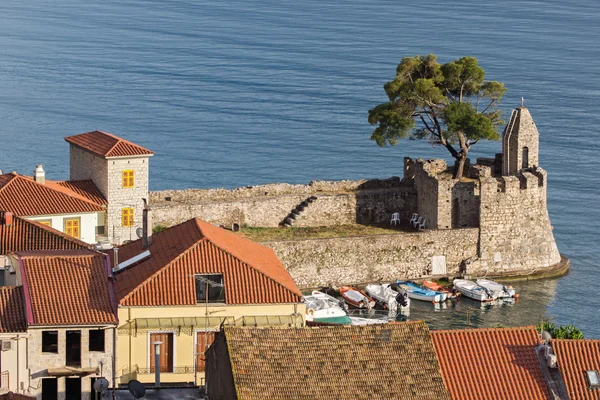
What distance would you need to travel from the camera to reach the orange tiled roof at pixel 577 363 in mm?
37656

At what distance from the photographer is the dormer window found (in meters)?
37.7

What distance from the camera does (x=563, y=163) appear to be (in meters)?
92.9

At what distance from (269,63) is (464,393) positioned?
97173 mm

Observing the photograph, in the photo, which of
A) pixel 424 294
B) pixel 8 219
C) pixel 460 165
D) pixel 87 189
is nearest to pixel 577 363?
pixel 8 219

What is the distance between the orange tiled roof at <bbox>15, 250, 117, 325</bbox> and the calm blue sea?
2126cm

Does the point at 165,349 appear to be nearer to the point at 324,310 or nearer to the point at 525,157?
the point at 324,310

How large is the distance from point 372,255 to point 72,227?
12704mm

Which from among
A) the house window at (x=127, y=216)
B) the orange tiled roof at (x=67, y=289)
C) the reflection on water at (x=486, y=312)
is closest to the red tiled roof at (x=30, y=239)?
the orange tiled roof at (x=67, y=289)

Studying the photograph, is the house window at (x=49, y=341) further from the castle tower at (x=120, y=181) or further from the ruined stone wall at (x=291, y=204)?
the ruined stone wall at (x=291, y=204)

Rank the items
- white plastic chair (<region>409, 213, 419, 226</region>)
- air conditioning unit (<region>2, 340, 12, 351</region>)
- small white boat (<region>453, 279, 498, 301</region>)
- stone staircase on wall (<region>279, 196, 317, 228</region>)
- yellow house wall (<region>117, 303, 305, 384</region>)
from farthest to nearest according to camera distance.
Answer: white plastic chair (<region>409, 213, 419, 226</region>)
stone staircase on wall (<region>279, 196, 317, 228</region>)
small white boat (<region>453, 279, 498, 301</region>)
yellow house wall (<region>117, 303, 305, 384</region>)
air conditioning unit (<region>2, 340, 12, 351</region>)

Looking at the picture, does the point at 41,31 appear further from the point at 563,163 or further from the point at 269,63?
the point at 563,163

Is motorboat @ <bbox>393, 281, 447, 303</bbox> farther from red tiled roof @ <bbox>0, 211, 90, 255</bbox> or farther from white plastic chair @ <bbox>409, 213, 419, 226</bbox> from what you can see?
red tiled roof @ <bbox>0, 211, 90, 255</bbox>

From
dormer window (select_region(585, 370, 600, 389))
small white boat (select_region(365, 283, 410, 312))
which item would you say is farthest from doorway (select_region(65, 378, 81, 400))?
small white boat (select_region(365, 283, 410, 312))

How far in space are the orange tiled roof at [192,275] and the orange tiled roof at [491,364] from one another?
8752 millimetres
